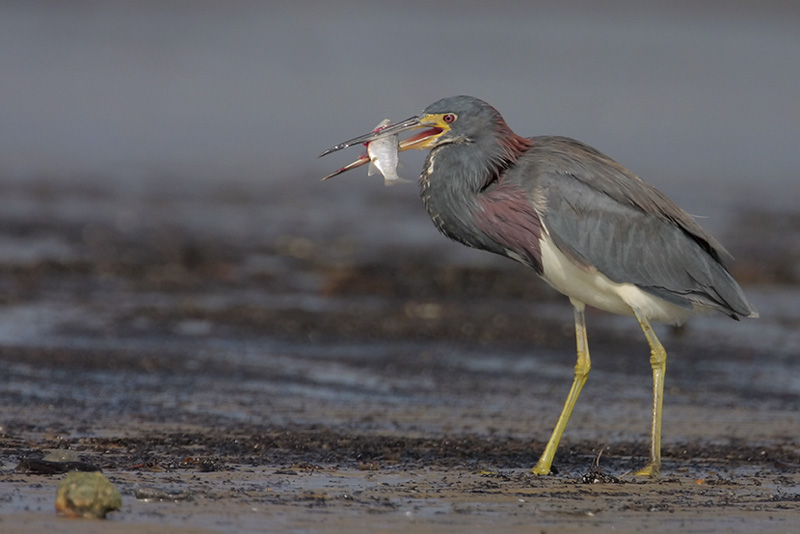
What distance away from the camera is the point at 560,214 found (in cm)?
654

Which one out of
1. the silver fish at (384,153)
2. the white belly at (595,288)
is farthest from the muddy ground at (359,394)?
the silver fish at (384,153)

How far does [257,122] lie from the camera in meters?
27.6

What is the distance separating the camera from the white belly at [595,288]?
21.7ft

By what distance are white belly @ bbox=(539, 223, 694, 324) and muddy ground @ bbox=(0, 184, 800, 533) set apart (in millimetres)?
745

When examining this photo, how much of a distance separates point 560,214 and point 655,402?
3.51 ft

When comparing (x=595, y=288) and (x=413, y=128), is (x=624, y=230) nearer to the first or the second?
(x=595, y=288)

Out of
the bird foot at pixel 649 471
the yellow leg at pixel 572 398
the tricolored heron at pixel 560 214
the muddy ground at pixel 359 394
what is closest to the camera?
the muddy ground at pixel 359 394

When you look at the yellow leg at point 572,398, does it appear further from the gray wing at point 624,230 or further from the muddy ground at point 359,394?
the gray wing at point 624,230

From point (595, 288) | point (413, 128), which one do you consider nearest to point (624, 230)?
point (595, 288)

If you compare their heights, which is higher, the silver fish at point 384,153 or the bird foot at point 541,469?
the silver fish at point 384,153

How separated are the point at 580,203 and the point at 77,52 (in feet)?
86.1

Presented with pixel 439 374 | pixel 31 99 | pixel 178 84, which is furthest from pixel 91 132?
pixel 439 374

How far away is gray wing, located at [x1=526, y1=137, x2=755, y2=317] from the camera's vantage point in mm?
6559

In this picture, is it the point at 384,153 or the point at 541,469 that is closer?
the point at 541,469
